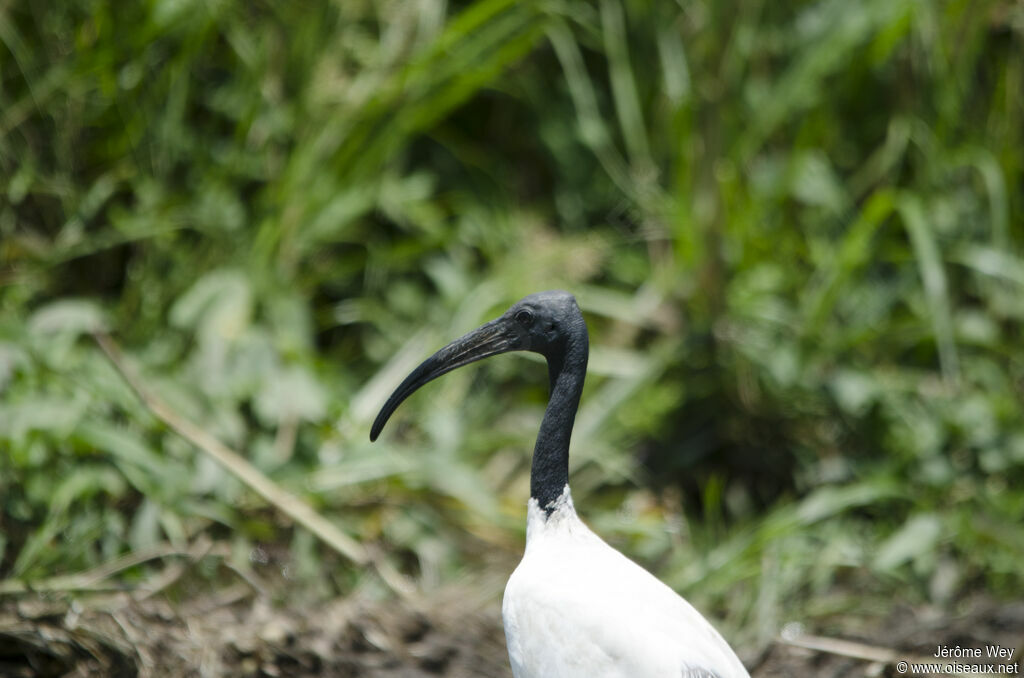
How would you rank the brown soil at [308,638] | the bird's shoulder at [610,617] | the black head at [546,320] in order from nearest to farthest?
the bird's shoulder at [610,617] < the black head at [546,320] < the brown soil at [308,638]

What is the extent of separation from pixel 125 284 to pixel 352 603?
1.76 m

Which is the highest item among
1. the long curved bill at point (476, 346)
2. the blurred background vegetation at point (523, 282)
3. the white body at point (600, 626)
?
the blurred background vegetation at point (523, 282)

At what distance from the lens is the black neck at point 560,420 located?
254 centimetres

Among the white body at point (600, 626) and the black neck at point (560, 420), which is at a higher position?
the black neck at point (560, 420)

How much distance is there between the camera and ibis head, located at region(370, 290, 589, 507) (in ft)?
8.26

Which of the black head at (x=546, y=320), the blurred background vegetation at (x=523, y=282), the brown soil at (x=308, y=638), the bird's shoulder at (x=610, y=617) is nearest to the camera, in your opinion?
the bird's shoulder at (x=610, y=617)

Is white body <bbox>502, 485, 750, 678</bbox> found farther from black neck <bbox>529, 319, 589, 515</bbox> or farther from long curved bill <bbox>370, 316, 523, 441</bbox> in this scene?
long curved bill <bbox>370, 316, 523, 441</bbox>

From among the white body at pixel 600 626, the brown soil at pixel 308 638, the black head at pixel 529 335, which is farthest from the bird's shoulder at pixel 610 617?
the brown soil at pixel 308 638

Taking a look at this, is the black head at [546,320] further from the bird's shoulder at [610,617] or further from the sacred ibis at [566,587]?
the bird's shoulder at [610,617]

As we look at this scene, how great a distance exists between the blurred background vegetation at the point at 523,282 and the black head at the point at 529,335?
1.17 m

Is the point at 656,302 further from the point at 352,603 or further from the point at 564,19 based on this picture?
the point at 352,603

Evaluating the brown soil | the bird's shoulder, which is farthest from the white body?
the brown soil

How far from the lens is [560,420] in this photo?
8.37 feet

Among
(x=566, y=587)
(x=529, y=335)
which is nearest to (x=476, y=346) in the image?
(x=529, y=335)
